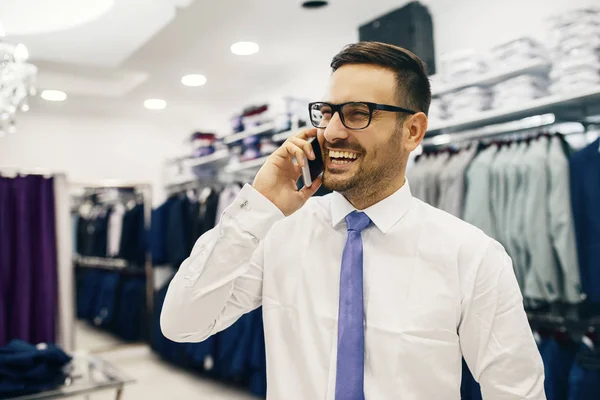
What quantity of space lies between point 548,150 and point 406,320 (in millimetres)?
1612

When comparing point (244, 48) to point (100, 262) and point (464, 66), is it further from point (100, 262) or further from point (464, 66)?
point (100, 262)

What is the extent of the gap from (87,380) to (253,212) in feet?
5.86

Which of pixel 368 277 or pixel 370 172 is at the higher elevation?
pixel 370 172

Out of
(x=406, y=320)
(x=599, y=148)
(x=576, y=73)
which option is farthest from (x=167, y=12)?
(x=406, y=320)

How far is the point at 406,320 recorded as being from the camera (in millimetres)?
1057

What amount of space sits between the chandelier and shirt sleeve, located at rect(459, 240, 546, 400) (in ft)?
6.26

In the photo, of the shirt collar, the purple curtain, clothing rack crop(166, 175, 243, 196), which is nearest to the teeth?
the shirt collar

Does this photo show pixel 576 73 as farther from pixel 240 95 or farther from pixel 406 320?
pixel 240 95

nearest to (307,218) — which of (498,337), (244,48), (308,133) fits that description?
(308,133)

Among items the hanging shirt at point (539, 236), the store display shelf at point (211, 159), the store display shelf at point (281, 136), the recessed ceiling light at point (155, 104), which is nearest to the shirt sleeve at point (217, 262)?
the hanging shirt at point (539, 236)

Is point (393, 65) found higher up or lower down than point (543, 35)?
lower down

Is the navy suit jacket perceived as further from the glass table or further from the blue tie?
the glass table

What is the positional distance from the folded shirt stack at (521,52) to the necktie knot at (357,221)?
66.7 inches

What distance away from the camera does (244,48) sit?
3.69 meters
